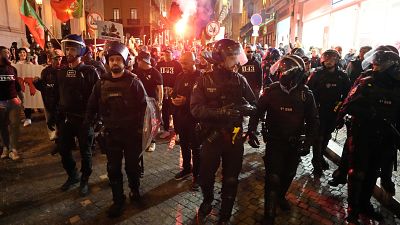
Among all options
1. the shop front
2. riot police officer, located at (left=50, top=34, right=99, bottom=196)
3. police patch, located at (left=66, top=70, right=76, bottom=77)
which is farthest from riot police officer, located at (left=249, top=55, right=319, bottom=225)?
the shop front

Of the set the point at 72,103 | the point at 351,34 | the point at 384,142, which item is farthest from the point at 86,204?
the point at 351,34

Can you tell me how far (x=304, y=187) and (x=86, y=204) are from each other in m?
3.69

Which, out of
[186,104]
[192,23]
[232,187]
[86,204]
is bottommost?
[86,204]

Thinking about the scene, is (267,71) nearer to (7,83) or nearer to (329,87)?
(329,87)

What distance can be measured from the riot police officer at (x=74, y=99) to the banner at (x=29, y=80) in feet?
19.5

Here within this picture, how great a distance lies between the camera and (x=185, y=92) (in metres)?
5.26

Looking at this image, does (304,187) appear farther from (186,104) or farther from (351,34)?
(351,34)

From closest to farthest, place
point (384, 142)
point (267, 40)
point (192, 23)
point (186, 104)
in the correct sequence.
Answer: point (384, 142) → point (186, 104) → point (267, 40) → point (192, 23)

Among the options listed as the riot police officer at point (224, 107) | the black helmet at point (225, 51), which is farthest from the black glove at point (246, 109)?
the black helmet at point (225, 51)

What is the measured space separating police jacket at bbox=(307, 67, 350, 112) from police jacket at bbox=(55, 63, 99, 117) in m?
4.26

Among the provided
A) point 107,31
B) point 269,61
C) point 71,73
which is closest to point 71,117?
point 71,73

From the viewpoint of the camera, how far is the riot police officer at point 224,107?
12.6 ft

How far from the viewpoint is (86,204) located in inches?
181

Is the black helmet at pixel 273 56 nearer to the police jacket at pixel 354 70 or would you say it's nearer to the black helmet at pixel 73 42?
the police jacket at pixel 354 70
